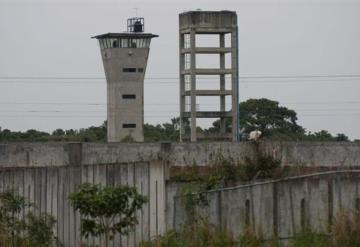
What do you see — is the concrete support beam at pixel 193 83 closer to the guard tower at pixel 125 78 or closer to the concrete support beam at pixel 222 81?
the concrete support beam at pixel 222 81

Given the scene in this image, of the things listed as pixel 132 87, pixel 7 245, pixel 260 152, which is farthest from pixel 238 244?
pixel 132 87

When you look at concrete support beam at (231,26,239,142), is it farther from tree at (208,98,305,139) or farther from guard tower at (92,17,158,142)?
guard tower at (92,17,158,142)

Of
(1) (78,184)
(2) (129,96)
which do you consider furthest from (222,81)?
(1) (78,184)

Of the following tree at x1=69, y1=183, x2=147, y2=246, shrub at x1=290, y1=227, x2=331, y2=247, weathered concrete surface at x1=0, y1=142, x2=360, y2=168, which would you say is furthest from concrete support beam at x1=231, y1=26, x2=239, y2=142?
shrub at x1=290, y1=227, x2=331, y2=247

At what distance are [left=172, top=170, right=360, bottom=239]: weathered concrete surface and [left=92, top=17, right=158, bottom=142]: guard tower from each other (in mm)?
70844

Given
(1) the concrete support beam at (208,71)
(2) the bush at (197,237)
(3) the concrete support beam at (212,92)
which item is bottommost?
(2) the bush at (197,237)

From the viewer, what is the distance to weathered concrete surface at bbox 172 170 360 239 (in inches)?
458

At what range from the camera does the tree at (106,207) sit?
14039 mm

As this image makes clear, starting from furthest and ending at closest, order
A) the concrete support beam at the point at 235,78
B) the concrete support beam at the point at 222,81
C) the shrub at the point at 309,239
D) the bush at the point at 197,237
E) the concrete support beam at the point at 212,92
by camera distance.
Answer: the concrete support beam at the point at 212,92, the concrete support beam at the point at 235,78, the concrete support beam at the point at 222,81, the bush at the point at 197,237, the shrub at the point at 309,239

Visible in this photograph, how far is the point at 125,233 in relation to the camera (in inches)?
580

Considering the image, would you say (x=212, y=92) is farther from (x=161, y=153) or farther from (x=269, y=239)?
(x=269, y=239)

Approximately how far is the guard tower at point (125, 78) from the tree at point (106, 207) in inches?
2697

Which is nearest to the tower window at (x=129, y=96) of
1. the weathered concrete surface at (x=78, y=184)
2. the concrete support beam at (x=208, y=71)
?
the concrete support beam at (x=208, y=71)

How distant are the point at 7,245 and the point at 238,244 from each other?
14.2ft
